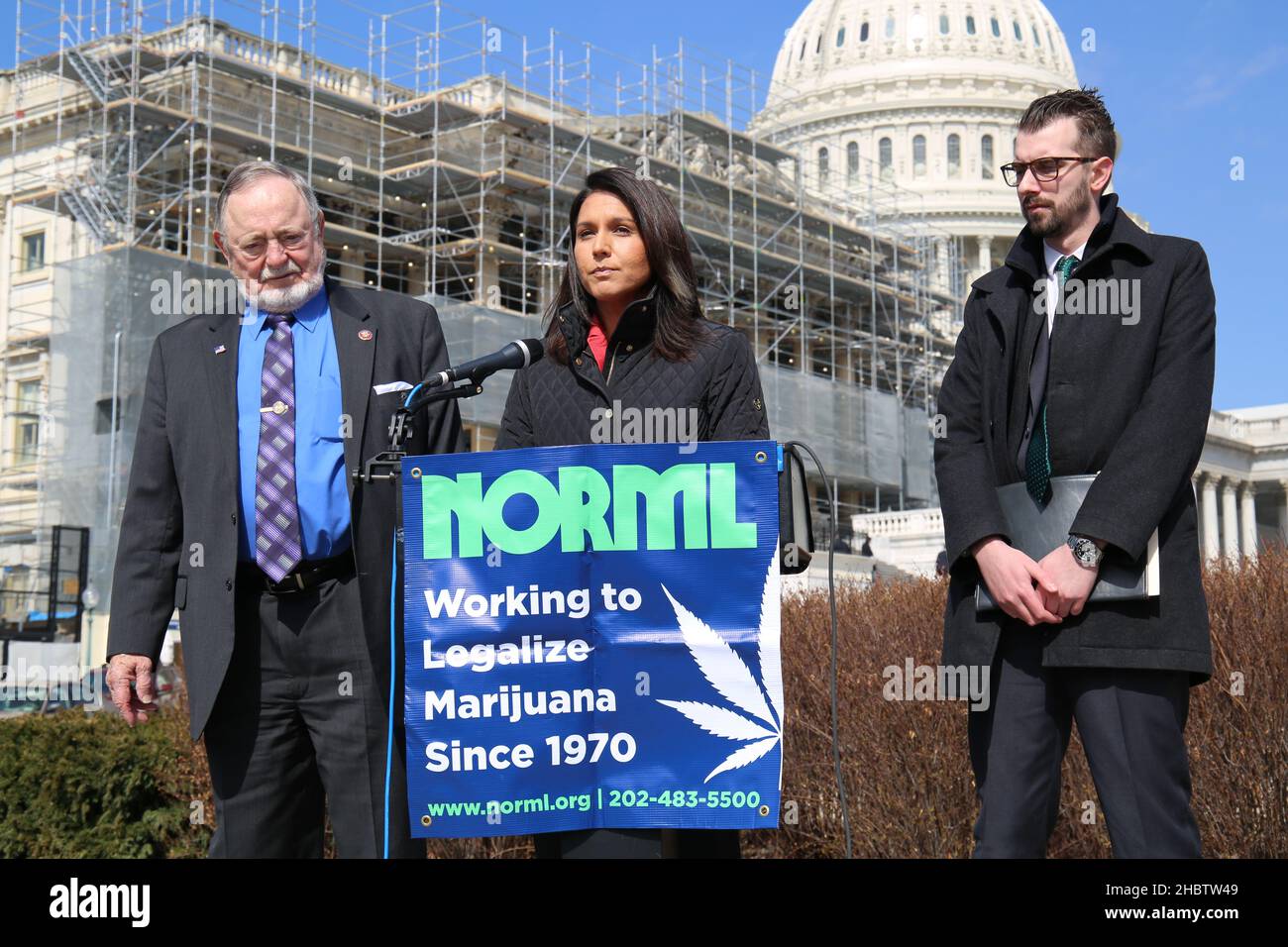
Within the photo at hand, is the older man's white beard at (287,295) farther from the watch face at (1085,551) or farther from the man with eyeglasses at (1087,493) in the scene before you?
the watch face at (1085,551)

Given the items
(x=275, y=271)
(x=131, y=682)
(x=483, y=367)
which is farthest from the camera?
(x=275, y=271)

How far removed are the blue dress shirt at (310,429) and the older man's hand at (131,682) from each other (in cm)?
40

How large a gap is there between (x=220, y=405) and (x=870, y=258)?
50112mm

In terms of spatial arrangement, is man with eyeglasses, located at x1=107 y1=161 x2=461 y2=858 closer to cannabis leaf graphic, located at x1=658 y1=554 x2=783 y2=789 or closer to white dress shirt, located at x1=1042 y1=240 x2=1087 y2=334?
cannabis leaf graphic, located at x1=658 y1=554 x2=783 y2=789

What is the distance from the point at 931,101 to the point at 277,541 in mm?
96924

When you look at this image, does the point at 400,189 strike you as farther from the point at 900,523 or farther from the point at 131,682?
the point at 131,682

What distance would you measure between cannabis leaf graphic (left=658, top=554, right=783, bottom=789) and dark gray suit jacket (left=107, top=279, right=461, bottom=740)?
84 cm

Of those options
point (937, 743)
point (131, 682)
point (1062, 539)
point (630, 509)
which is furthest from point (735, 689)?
point (937, 743)

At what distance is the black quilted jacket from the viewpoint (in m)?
4.15

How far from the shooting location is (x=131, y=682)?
420 centimetres

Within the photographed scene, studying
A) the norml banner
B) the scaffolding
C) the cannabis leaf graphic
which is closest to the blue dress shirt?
the norml banner

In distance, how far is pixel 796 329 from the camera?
51781 mm

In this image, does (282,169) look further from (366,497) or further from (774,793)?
(774,793)
